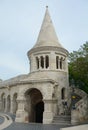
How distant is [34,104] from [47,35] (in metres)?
9.27

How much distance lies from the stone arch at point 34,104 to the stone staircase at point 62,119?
3694 mm

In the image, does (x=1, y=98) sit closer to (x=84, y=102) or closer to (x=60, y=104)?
(x=60, y=104)

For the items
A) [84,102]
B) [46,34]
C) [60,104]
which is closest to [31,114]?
[60,104]

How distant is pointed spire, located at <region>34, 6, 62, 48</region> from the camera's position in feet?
101

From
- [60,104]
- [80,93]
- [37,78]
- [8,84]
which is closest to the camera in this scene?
[37,78]

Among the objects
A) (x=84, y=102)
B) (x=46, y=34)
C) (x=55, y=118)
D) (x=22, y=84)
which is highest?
(x=46, y=34)

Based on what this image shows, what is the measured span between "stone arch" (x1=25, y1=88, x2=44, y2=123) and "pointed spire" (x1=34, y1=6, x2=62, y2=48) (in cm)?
621

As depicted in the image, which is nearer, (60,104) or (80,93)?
(60,104)

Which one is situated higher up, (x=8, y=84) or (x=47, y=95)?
(x=8, y=84)

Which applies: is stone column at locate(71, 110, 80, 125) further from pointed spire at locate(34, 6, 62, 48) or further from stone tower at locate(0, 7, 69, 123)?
pointed spire at locate(34, 6, 62, 48)

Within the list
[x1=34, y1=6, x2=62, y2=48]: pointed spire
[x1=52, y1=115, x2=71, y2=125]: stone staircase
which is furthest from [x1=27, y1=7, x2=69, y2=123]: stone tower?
[x1=52, y1=115, x2=71, y2=125]: stone staircase

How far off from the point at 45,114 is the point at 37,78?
13.7 feet

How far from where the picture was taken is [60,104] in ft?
93.2

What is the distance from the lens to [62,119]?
25.1m
